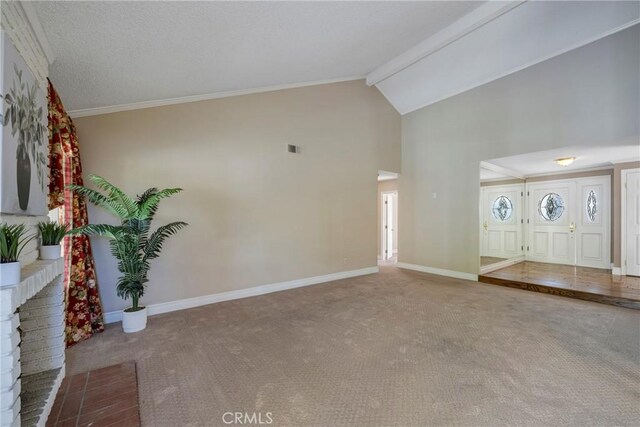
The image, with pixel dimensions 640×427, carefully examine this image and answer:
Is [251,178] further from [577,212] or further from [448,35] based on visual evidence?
[577,212]

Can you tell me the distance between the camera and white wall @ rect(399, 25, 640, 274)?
3615 millimetres

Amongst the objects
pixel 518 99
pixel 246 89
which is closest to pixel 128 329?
pixel 246 89

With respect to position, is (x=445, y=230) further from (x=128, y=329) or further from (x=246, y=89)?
(x=128, y=329)

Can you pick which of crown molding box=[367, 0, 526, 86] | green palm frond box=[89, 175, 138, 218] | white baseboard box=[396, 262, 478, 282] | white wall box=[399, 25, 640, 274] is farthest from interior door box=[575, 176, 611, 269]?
green palm frond box=[89, 175, 138, 218]

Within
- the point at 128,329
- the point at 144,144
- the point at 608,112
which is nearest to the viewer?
the point at 128,329

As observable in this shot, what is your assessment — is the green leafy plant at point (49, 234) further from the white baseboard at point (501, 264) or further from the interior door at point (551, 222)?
the interior door at point (551, 222)

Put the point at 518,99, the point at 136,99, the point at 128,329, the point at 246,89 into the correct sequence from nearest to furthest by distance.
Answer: the point at 128,329, the point at 136,99, the point at 246,89, the point at 518,99

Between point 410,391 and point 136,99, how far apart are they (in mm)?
4042

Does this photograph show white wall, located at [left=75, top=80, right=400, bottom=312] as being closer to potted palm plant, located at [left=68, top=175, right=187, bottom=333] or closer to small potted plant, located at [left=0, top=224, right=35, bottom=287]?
potted palm plant, located at [left=68, top=175, right=187, bottom=333]

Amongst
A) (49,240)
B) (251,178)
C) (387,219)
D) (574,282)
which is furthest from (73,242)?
(574,282)

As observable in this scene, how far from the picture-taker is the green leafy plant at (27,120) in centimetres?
152

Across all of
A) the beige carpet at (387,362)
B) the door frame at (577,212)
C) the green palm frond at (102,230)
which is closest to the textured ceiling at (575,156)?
the door frame at (577,212)

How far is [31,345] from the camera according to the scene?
1.96m

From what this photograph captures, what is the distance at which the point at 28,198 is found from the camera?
1732 millimetres
